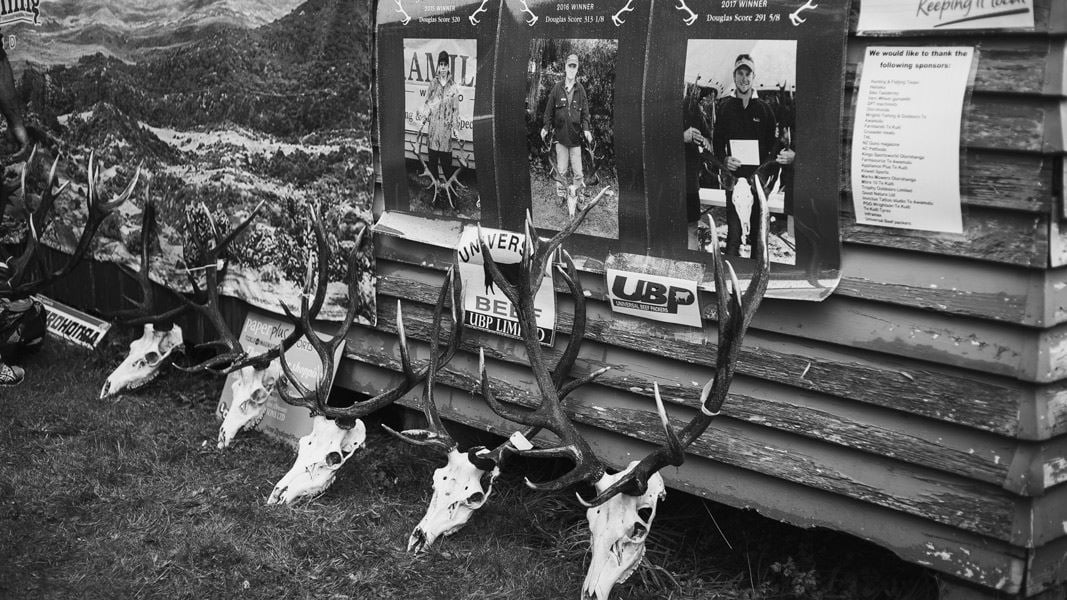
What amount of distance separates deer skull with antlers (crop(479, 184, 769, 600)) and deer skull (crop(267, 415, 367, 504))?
1.14 meters

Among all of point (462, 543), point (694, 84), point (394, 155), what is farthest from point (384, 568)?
point (694, 84)

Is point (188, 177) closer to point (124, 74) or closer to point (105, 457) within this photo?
point (124, 74)

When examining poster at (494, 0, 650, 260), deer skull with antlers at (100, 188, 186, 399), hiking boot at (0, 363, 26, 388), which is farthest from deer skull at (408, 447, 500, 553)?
hiking boot at (0, 363, 26, 388)

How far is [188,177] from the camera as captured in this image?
6672mm

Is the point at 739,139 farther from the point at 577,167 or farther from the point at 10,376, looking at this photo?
the point at 10,376

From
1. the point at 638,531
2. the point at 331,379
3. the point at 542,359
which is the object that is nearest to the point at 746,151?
the point at 542,359

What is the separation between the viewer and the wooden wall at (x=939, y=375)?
3422 mm

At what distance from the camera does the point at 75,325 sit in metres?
7.78

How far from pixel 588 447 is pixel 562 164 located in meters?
1.29

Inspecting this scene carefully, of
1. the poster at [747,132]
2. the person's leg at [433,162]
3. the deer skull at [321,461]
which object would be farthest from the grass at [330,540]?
the person's leg at [433,162]

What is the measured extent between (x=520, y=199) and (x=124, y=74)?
3672 mm

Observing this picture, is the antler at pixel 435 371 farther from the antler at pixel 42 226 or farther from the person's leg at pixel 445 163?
the antler at pixel 42 226

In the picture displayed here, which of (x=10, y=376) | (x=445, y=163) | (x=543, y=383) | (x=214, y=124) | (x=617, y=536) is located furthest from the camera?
(x=10, y=376)

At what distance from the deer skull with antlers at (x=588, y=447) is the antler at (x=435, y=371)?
38cm
